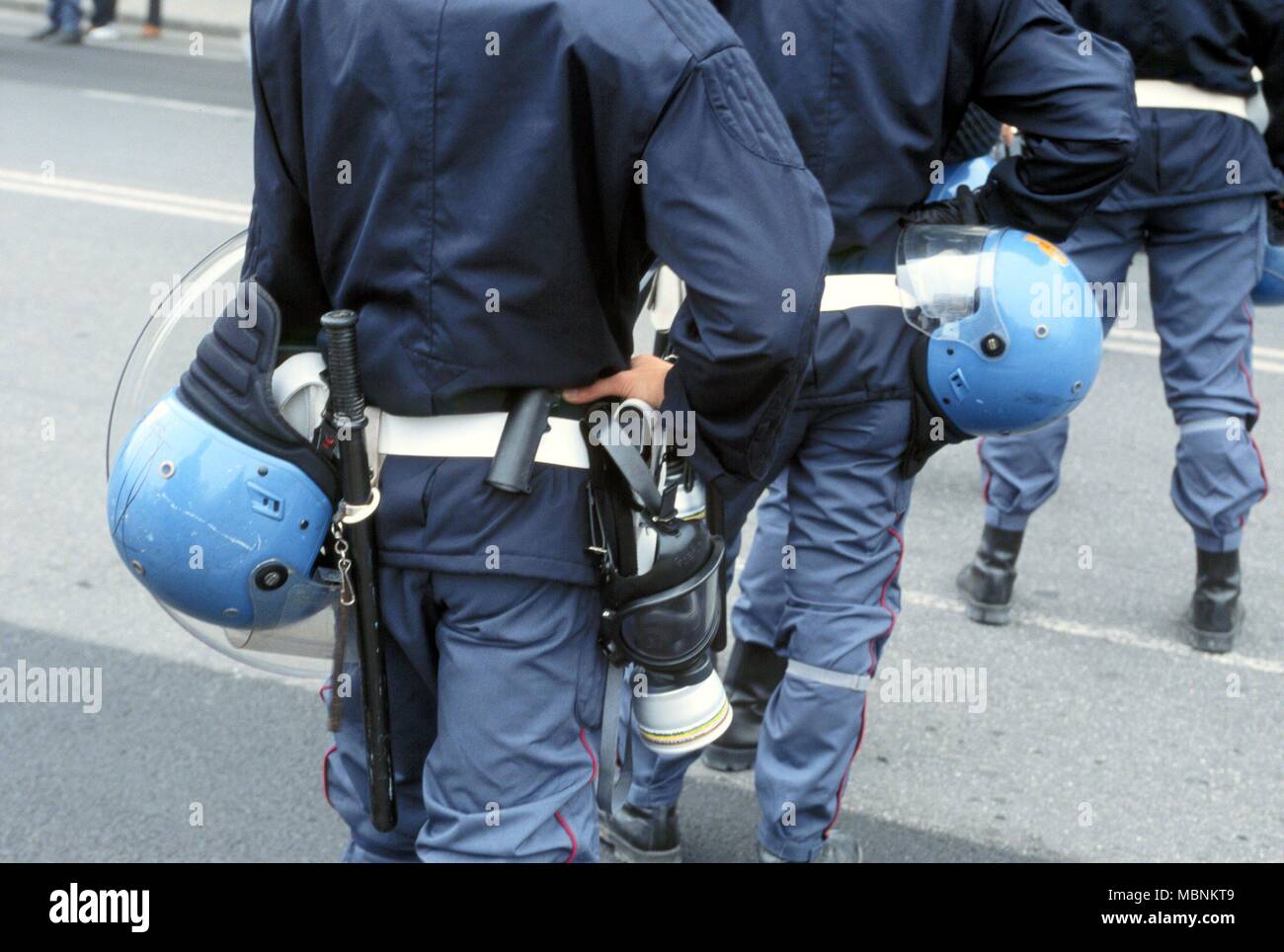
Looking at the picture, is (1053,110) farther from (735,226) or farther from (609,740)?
(609,740)

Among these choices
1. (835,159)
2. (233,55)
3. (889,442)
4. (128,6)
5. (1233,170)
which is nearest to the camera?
(835,159)

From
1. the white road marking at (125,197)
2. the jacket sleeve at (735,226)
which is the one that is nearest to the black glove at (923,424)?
the jacket sleeve at (735,226)

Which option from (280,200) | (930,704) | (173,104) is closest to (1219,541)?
(930,704)

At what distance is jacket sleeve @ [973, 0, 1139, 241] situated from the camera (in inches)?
110

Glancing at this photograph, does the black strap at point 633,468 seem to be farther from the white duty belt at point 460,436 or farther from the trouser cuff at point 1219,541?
the trouser cuff at point 1219,541

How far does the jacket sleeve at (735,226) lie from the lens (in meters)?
1.98

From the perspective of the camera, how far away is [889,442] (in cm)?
295

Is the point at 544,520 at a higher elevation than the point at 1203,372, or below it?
higher

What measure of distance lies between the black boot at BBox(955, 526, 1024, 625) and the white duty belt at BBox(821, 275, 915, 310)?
1514 mm

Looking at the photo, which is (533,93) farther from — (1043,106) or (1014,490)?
(1014,490)

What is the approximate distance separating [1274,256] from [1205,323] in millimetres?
357

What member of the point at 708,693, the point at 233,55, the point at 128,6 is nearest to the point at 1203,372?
the point at 708,693

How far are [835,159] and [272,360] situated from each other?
1.07 m

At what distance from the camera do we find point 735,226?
1.99 metres
